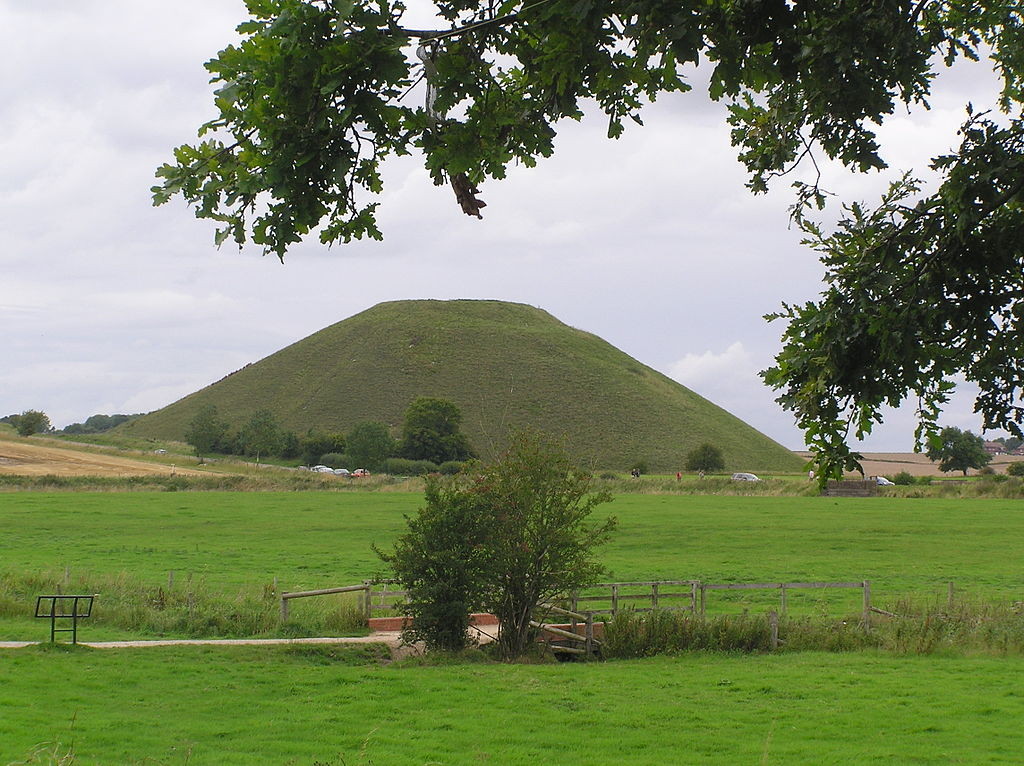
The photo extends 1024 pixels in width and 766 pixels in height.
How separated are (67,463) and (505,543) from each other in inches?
3059

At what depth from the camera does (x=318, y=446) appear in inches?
4936

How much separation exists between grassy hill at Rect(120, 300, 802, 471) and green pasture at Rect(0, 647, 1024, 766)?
4113 inches

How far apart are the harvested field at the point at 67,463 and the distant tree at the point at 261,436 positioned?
16087 mm

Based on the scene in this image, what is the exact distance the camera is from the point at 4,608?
24391 mm

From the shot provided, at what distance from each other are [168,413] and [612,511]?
11893cm

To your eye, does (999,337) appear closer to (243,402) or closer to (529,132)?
(529,132)

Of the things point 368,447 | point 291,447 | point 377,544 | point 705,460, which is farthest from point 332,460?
point 377,544

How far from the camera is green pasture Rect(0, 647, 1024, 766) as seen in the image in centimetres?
1355

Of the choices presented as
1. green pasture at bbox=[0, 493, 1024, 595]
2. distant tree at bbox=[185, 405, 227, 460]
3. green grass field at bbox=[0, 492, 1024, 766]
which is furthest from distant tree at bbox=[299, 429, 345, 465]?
green grass field at bbox=[0, 492, 1024, 766]

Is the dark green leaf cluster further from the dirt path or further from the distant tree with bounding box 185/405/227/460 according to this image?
the distant tree with bounding box 185/405/227/460

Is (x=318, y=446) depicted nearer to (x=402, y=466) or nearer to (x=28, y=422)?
(x=402, y=466)

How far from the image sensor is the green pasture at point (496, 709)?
13547mm

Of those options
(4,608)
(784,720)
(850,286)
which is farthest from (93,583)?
(850,286)

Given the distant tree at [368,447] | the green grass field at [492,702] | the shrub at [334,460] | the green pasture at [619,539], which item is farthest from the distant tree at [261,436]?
the green grass field at [492,702]
